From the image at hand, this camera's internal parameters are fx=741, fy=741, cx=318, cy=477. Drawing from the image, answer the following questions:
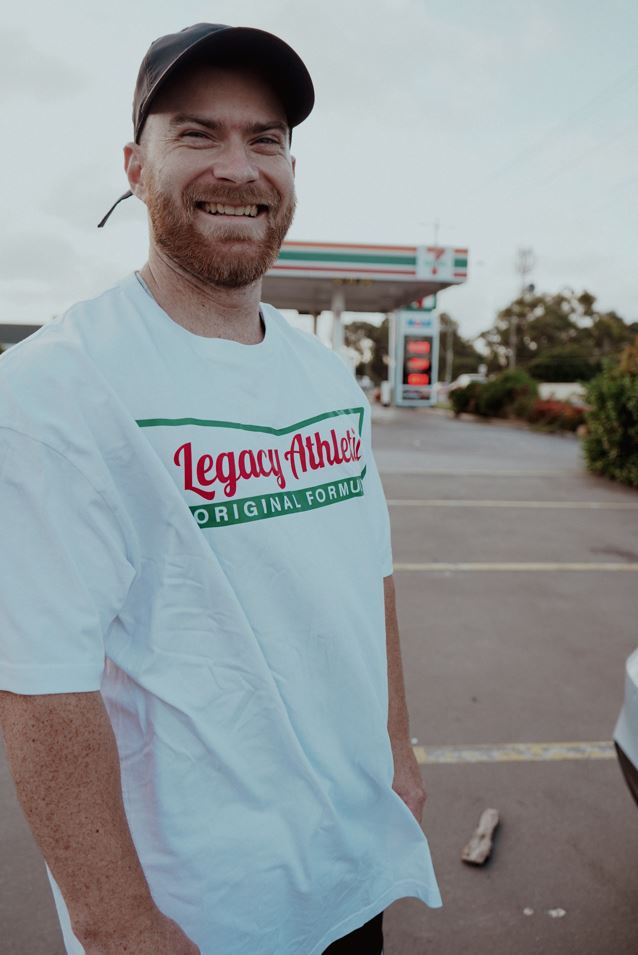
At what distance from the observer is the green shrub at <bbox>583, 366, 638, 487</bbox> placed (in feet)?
40.4

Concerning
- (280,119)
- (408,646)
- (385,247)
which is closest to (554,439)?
(385,247)

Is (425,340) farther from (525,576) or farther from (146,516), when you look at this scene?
(146,516)

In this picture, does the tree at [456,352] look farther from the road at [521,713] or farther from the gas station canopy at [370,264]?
the road at [521,713]

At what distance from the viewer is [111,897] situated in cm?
100

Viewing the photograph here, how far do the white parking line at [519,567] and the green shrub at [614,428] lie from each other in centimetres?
554

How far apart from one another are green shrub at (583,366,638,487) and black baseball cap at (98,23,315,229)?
460 inches

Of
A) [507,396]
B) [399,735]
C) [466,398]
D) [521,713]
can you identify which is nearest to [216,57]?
[399,735]

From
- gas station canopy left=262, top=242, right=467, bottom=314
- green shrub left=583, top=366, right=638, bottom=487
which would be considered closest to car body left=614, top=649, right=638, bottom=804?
green shrub left=583, top=366, right=638, bottom=487

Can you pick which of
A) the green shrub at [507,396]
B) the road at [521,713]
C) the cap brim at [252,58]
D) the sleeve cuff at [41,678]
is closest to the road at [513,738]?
the road at [521,713]

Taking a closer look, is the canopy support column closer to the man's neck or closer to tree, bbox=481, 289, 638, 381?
the man's neck

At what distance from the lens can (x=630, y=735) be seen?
2.37m

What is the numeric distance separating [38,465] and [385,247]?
77.8ft

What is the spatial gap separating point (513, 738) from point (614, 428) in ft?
33.2

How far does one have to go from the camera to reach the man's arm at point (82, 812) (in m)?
0.97
